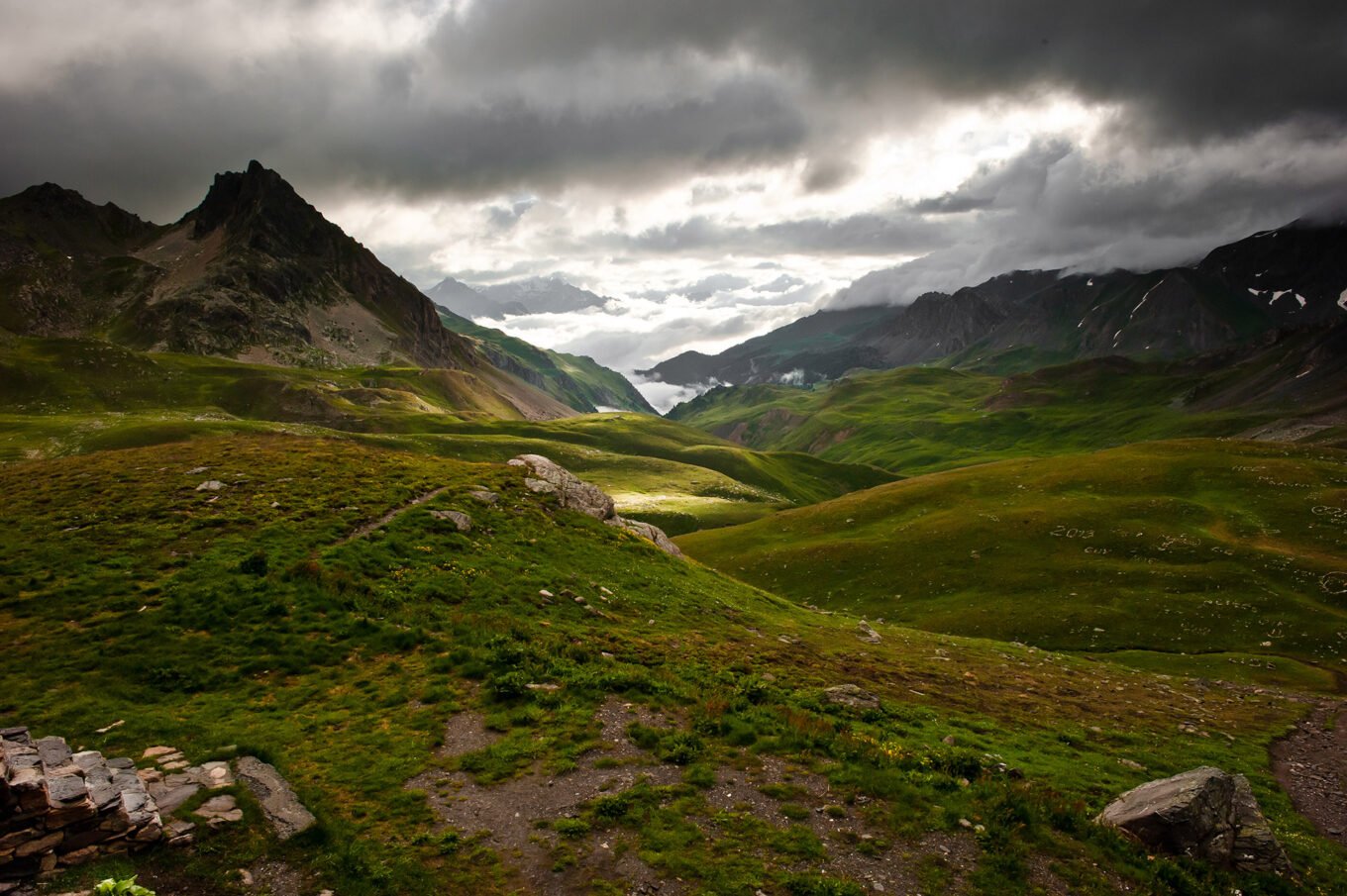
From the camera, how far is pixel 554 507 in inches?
1797

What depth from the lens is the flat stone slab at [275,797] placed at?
1393cm

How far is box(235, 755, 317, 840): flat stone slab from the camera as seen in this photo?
13930 millimetres

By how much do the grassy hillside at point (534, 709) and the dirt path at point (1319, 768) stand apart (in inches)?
41.3

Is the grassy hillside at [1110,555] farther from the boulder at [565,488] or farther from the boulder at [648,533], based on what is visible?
the boulder at [565,488]

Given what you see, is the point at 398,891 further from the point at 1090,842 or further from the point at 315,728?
the point at 1090,842

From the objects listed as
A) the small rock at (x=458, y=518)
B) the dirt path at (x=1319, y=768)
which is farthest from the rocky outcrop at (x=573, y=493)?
the dirt path at (x=1319, y=768)

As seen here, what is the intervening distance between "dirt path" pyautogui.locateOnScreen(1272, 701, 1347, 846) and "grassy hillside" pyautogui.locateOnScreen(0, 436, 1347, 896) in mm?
1050

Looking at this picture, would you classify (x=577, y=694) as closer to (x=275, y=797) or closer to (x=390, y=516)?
(x=275, y=797)

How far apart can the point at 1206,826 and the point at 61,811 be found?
26381 mm

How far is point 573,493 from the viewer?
4981 cm

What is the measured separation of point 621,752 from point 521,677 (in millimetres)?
5356

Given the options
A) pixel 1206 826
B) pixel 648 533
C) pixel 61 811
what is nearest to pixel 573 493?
pixel 648 533

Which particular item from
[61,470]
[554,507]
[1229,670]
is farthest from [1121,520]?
[61,470]

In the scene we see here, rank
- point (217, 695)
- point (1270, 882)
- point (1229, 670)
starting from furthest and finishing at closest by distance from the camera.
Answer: point (1229, 670) < point (217, 695) < point (1270, 882)
